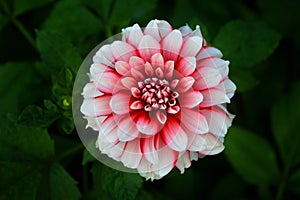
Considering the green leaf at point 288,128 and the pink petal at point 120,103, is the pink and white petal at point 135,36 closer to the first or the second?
the pink petal at point 120,103

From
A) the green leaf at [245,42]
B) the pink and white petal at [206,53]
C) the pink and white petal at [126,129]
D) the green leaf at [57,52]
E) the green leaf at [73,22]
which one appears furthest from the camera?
the green leaf at [73,22]

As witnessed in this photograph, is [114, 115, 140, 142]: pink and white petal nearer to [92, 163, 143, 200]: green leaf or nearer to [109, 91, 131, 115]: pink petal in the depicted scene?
[109, 91, 131, 115]: pink petal

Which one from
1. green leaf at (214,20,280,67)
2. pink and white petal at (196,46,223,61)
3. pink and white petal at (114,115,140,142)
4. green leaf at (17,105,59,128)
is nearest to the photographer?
pink and white petal at (114,115,140,142)

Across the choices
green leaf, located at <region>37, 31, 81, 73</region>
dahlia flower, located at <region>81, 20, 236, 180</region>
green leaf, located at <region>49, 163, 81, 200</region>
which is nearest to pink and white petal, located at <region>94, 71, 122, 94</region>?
dahlia flower, located at <region>81, 20, 236, 180</region>

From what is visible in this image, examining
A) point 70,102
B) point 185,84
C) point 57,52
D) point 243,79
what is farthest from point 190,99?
point 243,79

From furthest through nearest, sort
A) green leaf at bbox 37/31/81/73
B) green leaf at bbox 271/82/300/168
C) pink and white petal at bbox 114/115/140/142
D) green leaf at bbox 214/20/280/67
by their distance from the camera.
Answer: green leaf at bbox 271/82/300/168 < green leaf at bbox 214/20/280/67 < green leaf at bbox 37/31/81/73 < pink and white petal at bbox 114/115/140/142

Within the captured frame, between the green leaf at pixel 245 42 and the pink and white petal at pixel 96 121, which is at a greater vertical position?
the pink and white petal at pixel 96 121

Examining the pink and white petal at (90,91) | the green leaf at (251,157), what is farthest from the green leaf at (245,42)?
the pink and white petal at (90,91)
